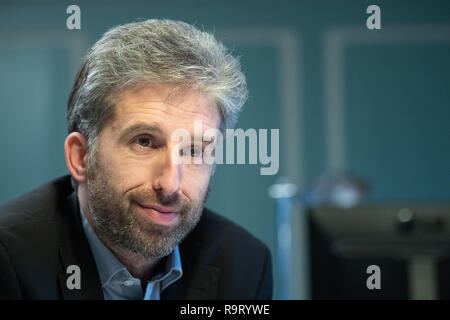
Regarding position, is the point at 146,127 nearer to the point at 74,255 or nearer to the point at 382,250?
the point at 74,255

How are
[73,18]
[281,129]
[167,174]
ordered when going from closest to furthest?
[167,174] → [73,18] → [281,129]

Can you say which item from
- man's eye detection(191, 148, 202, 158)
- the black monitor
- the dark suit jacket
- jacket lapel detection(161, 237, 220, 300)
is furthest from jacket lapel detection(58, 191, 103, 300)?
the black monitor

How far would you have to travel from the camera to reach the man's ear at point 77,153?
33.5 inches

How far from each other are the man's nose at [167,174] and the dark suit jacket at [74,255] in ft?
0.53

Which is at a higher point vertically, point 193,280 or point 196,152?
point 196,152

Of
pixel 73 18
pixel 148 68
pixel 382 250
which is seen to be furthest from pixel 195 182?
pixel 382 250

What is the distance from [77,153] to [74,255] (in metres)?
0.15

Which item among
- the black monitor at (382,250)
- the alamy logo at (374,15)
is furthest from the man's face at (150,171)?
the black monitor at (382,250)

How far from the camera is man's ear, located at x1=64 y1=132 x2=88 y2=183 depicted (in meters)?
0.85

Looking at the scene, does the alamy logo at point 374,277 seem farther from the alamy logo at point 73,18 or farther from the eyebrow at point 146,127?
the alamy logo at point 73,18

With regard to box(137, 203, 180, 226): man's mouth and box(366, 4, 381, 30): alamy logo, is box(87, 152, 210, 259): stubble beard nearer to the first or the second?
box(137, 203, 180, 226): man's mouth

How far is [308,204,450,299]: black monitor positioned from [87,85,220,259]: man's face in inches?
17.2

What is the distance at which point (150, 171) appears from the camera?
787mm
